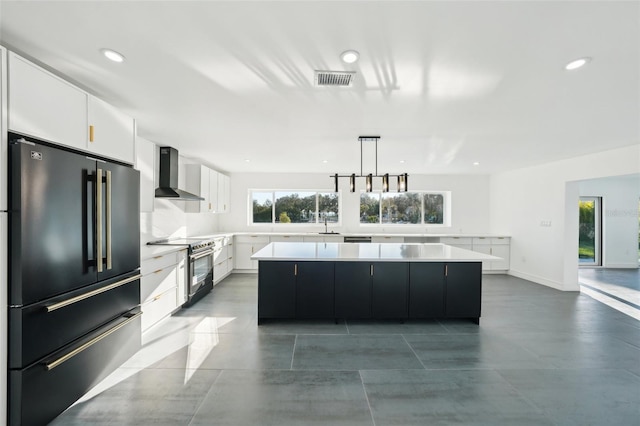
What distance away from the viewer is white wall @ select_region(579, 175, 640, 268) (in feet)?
23.5

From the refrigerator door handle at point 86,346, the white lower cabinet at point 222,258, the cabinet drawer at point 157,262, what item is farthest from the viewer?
the white lower cabinet at point 222,258

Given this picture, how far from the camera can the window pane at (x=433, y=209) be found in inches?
293

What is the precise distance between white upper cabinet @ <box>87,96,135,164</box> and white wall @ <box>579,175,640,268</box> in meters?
9.56

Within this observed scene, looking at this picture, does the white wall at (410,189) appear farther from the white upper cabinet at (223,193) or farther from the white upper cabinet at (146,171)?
the white upper cabinet at (146,171)

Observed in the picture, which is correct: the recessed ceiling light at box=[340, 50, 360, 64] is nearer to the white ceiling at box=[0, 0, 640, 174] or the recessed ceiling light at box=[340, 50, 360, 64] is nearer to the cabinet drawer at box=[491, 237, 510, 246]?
the white ceiling at box=[0, 0, 640, 174]

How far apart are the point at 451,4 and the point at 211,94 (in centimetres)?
193

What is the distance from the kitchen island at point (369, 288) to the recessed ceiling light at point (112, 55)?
7.51ft

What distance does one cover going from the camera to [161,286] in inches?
135

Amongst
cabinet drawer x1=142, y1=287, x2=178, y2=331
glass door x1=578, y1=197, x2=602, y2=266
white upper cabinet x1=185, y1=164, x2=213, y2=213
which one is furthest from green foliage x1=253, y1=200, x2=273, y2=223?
glass door x1=578, y1=197, x2=602, y2=266

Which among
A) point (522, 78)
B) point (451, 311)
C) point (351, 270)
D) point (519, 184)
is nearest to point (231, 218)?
point (351, 270)

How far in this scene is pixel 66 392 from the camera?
193 centimetres

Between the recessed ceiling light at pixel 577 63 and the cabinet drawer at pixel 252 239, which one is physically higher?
the recessed ceiling light at pixel 577 63

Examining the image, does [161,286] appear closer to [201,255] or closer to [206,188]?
[201,255]

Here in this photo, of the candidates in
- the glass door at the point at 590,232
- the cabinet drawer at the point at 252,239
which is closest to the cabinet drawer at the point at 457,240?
the glass door at the point at 590,232
